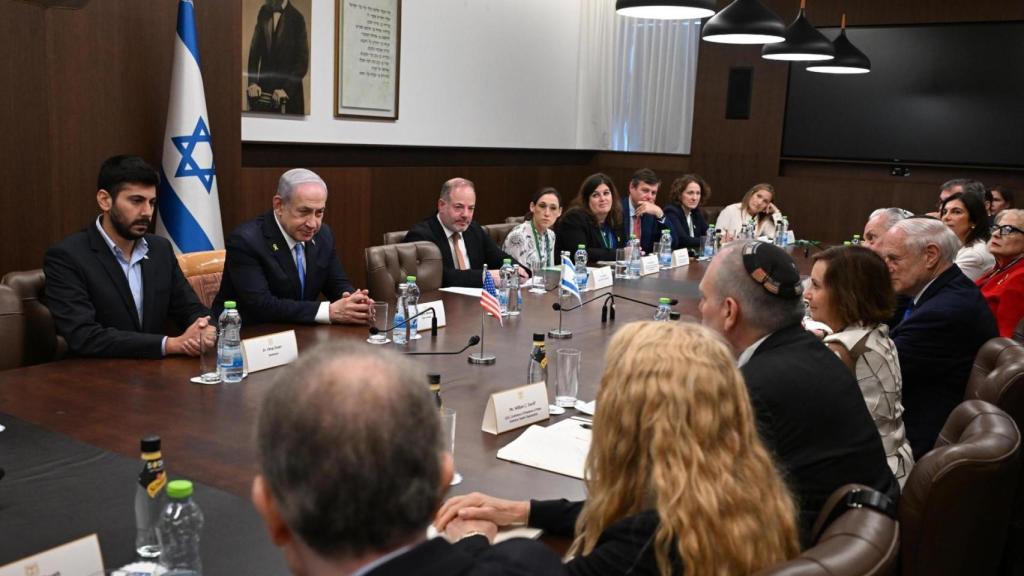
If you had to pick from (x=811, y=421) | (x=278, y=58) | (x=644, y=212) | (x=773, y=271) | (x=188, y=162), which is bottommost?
(x=811, y=421)

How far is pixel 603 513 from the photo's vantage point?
1.51m

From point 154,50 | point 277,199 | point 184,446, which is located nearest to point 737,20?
point 277,199

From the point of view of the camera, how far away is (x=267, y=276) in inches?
152

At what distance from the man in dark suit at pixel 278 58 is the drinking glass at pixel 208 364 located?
4.12 meters

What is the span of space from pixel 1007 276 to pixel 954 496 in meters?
2.99

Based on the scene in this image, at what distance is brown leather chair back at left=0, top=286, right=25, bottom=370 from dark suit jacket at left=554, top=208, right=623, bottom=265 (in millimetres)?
3760

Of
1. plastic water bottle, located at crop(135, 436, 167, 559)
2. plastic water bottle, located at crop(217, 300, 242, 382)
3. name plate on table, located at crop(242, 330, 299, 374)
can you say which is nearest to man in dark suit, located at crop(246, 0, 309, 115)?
name plate on table, located at crop(242, 330, 299, 374)

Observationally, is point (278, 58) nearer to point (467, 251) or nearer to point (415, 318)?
point (467, 251)

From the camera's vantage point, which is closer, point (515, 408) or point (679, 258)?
point (515, 408)

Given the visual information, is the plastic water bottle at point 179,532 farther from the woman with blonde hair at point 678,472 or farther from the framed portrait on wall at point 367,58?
the framed portrait on wall at point 367,58

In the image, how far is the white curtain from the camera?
985 centimetres

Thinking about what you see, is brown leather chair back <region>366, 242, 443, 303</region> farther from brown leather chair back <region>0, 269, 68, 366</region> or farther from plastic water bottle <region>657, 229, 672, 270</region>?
plastic water bottle <region>657, 229, 672, 270</region>

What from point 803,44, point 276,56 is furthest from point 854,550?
point 276,56

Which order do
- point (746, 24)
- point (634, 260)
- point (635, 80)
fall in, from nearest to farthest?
1. point (746, 24)
2. point (634, 260)
3. point (635, 80)
